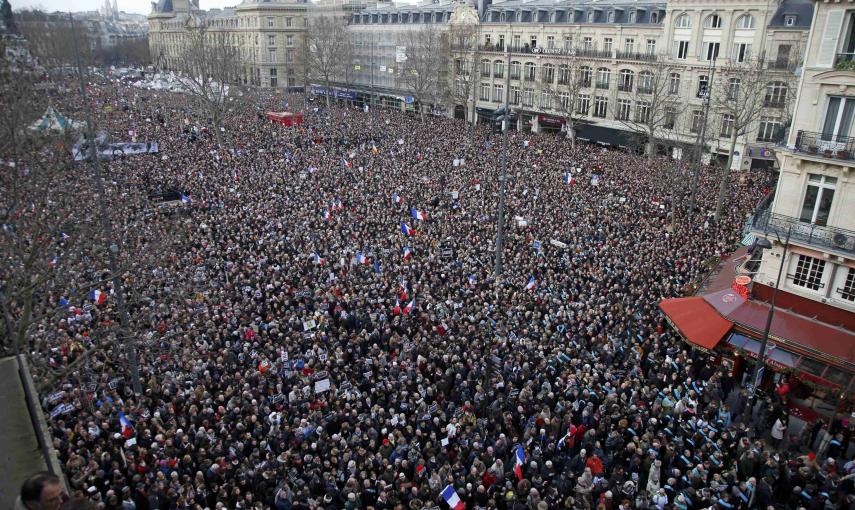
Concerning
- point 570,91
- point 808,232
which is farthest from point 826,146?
point 570,91

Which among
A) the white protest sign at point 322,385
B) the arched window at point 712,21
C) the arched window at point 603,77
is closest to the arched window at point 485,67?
the arched window at point 603,77

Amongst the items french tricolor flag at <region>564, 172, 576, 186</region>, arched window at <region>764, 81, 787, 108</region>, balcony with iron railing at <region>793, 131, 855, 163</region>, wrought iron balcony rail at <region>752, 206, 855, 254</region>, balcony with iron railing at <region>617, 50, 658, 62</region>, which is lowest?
french tricolor flag at <region>564, 172, 576, 186</region>

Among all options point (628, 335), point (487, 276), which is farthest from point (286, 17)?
point (628, 335)

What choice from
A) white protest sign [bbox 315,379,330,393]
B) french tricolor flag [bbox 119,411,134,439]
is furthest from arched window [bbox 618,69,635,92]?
french tricolor flag [bbox 119,411,134,439]

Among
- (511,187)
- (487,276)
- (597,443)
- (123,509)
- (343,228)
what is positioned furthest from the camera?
(511,187)

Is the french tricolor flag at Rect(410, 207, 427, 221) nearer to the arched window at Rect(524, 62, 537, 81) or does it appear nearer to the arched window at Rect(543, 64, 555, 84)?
the arched window at Rect(543, 64, 555, 84)

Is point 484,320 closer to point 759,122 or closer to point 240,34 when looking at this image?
point 759,122

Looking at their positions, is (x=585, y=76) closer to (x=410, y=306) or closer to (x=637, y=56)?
(x=637, y=56)
